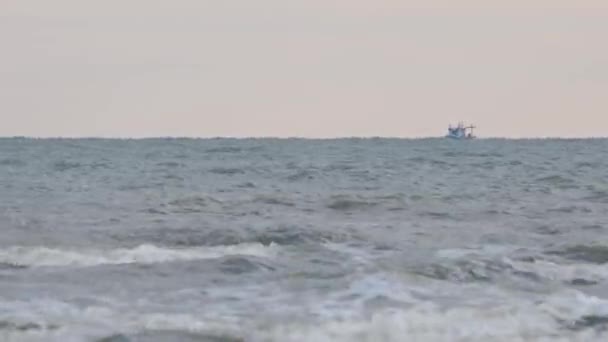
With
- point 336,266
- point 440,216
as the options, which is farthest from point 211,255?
point 440,216

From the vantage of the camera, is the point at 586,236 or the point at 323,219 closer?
the point at 586,236

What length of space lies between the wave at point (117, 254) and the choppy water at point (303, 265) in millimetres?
28

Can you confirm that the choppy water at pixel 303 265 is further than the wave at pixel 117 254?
No

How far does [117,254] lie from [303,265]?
8.13 ft

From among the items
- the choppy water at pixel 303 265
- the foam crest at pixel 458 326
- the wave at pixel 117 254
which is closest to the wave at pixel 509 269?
the choppy water at pixel 303 265

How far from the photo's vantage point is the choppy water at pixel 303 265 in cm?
957

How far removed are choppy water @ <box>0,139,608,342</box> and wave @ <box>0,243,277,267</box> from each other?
3 cm

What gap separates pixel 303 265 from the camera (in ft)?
42.8

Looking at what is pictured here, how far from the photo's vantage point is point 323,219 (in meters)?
18.9

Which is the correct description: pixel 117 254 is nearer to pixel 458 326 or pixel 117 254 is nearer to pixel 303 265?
pixel 303 265

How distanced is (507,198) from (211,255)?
11266 mm

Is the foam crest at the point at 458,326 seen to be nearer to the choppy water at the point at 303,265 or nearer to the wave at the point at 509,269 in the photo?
the choppy water at the point at 303,265

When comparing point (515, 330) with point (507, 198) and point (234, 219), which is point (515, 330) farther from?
point (507, 198)

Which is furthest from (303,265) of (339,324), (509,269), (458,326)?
(458,326)
